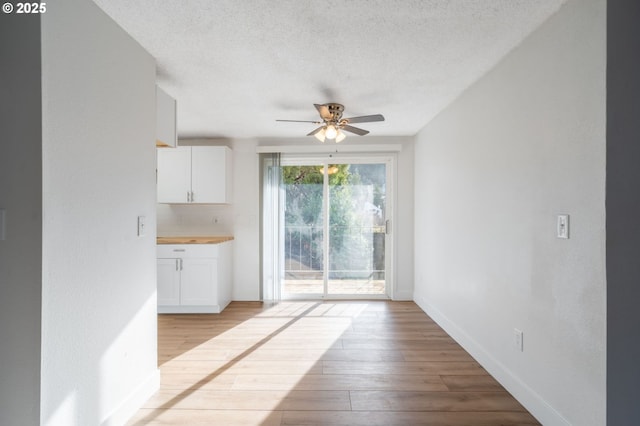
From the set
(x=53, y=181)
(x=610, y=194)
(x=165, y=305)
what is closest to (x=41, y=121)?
(x=53, y=181)

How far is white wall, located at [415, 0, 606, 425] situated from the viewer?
1.57m

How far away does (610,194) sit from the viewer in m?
0.94

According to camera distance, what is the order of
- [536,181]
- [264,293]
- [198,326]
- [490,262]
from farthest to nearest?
[264,293] → [198,326] → [490,262] → [536,181]

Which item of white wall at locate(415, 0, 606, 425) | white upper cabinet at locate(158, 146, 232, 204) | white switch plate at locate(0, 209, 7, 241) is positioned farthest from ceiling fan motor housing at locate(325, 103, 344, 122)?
white switch plate at locate(0, 209, 7, 241)

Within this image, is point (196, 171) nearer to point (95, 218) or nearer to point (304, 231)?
point (304, 231)

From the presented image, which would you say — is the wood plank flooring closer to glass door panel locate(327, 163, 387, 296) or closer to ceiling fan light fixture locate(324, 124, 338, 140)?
glass door panel locate(327, 163, 387, 296)

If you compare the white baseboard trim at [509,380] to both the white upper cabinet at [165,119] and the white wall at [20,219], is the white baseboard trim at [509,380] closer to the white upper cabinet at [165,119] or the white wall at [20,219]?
the white wall at [20,219]

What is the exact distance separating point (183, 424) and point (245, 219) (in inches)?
122

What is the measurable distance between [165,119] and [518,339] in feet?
9.96

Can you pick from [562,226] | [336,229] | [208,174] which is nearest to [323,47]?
[562,226]

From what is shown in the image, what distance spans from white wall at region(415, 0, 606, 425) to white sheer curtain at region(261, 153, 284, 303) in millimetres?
2434

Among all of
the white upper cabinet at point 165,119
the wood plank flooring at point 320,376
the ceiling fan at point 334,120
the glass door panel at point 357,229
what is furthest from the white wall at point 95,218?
the glass door panel at point 357,229

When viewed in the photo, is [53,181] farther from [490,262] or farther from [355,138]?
[355,138]

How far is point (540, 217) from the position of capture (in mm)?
1947
